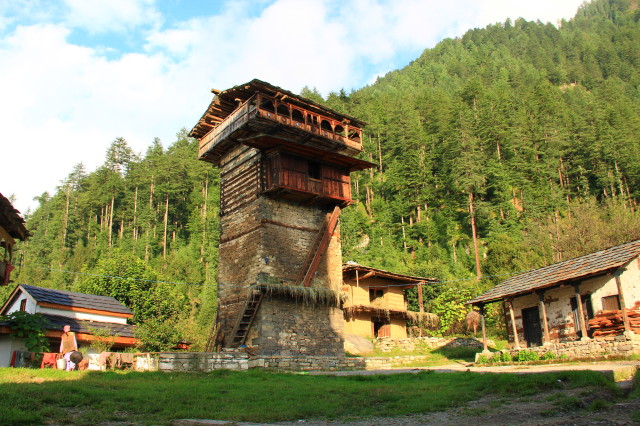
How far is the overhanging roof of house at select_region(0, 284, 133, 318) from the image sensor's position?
20.6 m

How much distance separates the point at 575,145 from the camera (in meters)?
52.4

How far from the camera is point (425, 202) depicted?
4844cm

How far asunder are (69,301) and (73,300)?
1.03ft

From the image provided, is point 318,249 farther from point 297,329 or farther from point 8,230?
point 8,230

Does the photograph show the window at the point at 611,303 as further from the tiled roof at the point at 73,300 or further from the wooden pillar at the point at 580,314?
the tiled roof at the point at 73,300

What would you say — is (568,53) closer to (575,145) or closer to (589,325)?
(575,145)

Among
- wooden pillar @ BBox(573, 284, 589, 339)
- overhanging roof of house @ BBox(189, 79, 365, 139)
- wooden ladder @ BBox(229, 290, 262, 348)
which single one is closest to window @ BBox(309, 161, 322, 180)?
overhanging roof of house @ BBox(189, 79, 365, 139)

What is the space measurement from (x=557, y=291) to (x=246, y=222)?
12832 millimetres

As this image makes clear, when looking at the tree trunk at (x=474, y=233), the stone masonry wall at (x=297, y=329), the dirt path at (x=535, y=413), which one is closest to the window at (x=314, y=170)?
the stone masonry wall at (x=297, y=329)

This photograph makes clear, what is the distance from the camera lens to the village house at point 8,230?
15.9 metres

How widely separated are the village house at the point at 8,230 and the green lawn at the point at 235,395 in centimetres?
615

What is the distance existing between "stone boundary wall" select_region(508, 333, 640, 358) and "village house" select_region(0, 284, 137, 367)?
55.6ft

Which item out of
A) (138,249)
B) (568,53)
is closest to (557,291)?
(138,249)

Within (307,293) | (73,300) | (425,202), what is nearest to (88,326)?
(73,300)
